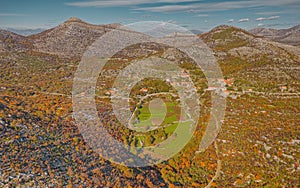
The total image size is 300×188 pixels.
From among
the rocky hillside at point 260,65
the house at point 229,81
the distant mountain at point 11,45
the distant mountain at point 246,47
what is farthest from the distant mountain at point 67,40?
the house at point 229,81

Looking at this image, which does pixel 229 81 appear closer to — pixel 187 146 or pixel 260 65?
pixel 260 65

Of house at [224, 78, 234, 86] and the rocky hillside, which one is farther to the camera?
house at [224, 78, 234, 86]

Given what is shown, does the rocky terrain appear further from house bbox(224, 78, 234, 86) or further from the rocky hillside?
the rocky hillside

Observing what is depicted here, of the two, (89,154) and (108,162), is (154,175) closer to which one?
(108,162)

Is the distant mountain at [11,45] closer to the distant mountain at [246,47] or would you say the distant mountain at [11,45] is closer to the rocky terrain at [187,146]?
the rocky terrain at [187,146]

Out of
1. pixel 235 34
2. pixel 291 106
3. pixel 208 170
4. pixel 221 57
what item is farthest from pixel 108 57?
pixel 208 170

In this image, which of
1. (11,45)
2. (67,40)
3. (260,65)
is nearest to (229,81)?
(260,65)

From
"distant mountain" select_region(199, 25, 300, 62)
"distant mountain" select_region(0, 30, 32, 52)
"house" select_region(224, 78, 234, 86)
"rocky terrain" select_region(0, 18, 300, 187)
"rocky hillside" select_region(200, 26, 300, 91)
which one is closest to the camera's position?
"rocky terrain" select_region(0, 18, 300, 187)

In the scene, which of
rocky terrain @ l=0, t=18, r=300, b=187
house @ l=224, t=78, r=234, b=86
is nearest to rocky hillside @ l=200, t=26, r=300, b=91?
rocky terrain @ l=0, t=18, r=300, b=187

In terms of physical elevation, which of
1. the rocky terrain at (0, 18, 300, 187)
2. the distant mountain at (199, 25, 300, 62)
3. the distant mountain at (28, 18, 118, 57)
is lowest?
the rocky terrain at (0, 18, 300, 187)

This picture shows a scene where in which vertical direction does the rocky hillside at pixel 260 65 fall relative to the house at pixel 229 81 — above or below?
above

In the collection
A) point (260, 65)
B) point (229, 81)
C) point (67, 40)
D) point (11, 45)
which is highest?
point (11, 45)
